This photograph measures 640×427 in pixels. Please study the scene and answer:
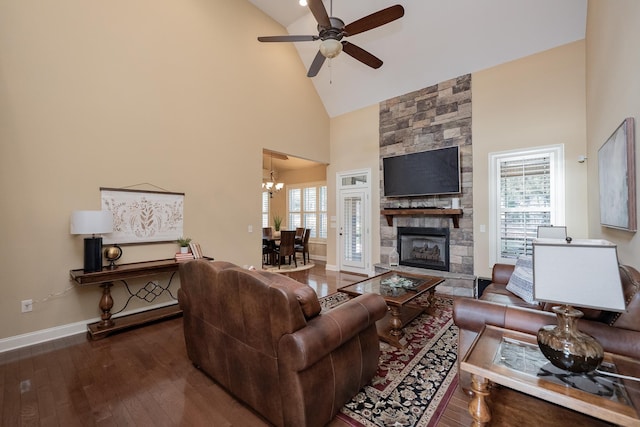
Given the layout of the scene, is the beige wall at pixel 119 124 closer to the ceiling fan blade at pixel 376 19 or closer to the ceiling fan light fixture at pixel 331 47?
the ceiling fan light fixture at pixel 331 47

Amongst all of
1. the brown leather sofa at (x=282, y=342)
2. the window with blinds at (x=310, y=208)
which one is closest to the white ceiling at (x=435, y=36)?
the window with blinds at (x=310, y=208)

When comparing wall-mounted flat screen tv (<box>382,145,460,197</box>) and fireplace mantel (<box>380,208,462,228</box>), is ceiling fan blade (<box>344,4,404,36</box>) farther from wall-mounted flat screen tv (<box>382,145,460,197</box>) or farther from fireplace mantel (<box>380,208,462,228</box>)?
fireplace mantel (<box>380,208,462,228</box>)

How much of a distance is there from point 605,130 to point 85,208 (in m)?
5.78

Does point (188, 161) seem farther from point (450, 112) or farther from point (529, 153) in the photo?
point (529, 153)

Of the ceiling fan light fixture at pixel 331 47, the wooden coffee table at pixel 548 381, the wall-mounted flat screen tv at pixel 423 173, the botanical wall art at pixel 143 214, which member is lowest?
the wooden coffee table at pixel 548 381

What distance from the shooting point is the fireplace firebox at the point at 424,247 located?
509 centimetres

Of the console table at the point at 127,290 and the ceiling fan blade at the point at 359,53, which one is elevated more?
the ceiling fan blade at the point at 359,53

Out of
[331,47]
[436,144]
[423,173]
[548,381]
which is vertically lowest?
[548,381]

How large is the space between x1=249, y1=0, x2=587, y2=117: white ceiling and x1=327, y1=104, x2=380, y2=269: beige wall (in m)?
0.55

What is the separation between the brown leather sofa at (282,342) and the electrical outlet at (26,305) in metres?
2.26

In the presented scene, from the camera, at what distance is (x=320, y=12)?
2.85m

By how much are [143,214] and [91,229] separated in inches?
30.8

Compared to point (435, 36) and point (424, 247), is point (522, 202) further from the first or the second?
point (435, 36)

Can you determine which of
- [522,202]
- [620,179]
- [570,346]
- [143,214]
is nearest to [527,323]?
[570,346]
